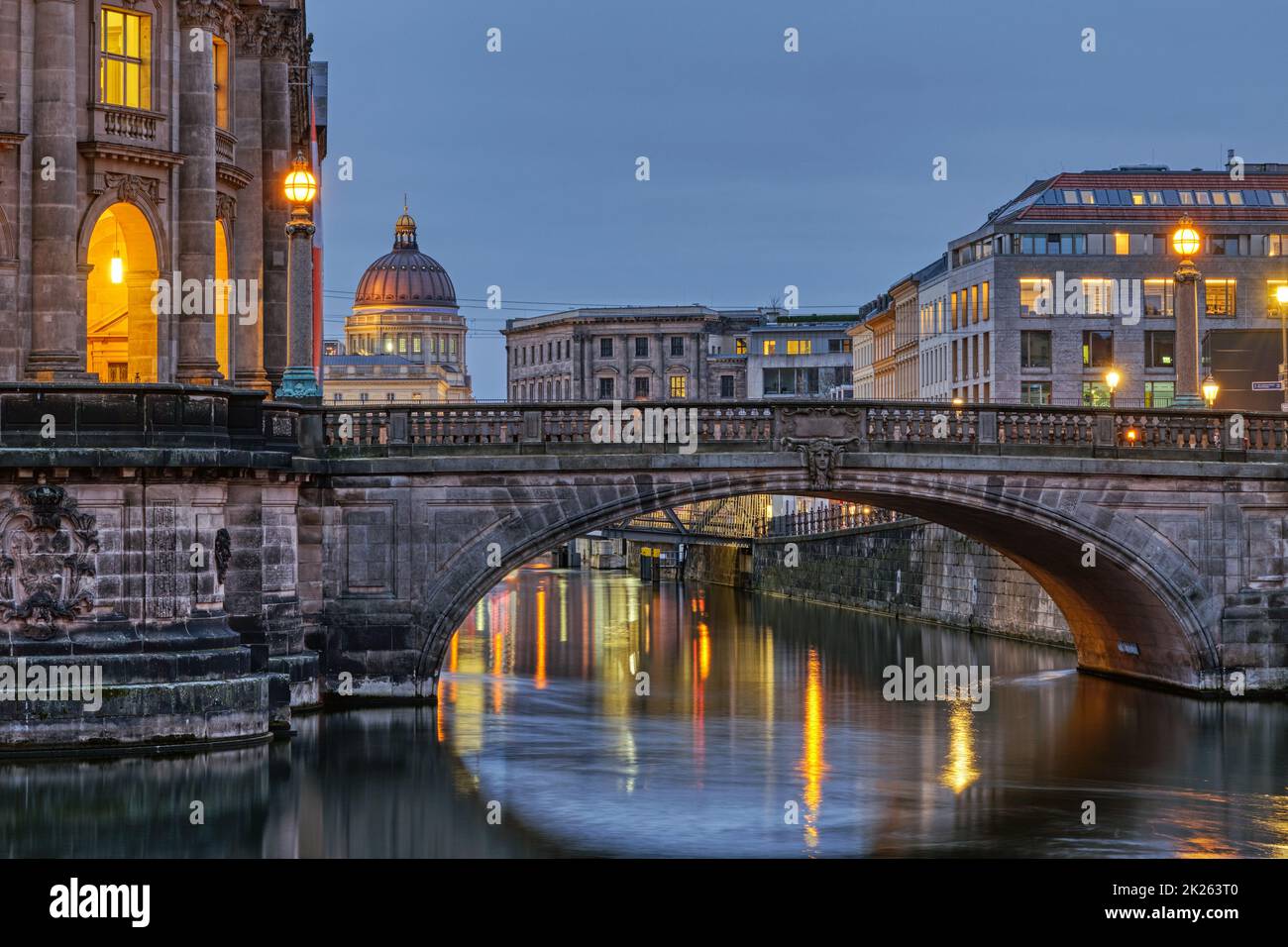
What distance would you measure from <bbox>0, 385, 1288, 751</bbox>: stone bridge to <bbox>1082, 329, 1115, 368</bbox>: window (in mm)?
57169

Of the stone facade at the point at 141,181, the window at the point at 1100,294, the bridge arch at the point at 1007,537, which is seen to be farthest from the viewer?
the window at the point at 1100,294

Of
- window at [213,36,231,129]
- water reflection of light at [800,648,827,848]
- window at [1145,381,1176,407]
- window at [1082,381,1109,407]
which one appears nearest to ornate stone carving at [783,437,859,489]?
water reflection of light at [800,648,827,848]

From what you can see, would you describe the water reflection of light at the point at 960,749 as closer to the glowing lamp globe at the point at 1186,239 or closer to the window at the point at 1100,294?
the glowing lamp globe at the point at 1186,239

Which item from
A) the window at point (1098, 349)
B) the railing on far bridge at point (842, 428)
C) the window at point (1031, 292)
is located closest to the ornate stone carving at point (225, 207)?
the railing on far bridge at point (842, 428)

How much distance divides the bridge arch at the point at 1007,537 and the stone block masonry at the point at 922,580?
12532mm

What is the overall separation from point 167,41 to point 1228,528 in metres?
26.2

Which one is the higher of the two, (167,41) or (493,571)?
(167,41)

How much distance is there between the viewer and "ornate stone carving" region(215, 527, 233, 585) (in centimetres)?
4316

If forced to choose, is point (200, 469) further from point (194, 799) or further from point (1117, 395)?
point (1117, 395)

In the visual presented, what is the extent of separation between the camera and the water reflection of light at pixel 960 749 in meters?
42.5

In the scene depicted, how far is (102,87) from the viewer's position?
48.1 m

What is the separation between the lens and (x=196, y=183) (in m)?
50.0
